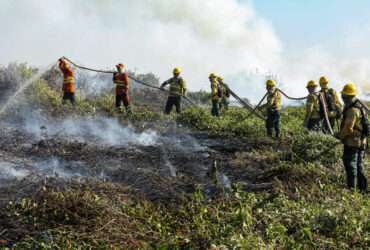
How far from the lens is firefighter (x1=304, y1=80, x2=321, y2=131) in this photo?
1238cm

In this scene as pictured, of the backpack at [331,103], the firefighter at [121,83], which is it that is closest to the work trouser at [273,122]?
the backpack at [331,103]

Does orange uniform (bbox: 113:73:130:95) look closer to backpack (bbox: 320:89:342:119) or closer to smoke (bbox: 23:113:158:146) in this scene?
smoke (bbox: 23:113:158:146)

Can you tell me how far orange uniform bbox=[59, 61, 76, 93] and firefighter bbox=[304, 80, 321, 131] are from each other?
23.3 ft

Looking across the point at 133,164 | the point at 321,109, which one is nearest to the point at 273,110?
the point at 321,109

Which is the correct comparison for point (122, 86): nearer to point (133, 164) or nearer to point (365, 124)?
point (133, 164)

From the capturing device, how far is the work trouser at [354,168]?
26.5 feet

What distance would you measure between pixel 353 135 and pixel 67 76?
9559 mm

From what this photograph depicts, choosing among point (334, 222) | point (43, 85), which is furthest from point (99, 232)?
point (43, 85)

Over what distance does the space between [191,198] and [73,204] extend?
174cm

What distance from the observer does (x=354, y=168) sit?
8.09 meters

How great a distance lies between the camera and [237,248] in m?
5.16

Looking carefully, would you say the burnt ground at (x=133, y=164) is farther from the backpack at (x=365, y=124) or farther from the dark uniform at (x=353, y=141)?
the backpack at (x=365, y=124)

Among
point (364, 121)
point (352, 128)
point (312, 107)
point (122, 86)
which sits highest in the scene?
point (122, 86)

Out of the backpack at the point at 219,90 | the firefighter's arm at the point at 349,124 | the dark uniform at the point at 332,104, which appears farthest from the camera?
the backpack at the point at 219,90
